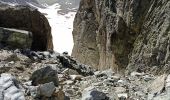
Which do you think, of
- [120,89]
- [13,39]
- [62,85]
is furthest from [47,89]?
[13,39]

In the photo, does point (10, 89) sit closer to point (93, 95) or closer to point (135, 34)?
point (93, 95)

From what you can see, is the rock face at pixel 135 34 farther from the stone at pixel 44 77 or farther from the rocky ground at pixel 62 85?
the stone at pixel 44 77

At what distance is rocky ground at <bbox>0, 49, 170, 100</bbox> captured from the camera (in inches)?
253

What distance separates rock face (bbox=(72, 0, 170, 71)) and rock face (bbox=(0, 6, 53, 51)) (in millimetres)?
2715

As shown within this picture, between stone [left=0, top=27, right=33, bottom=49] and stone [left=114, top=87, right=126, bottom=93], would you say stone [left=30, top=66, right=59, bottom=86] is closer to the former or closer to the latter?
stone [left=114, top=87, right=126, bottom=93]

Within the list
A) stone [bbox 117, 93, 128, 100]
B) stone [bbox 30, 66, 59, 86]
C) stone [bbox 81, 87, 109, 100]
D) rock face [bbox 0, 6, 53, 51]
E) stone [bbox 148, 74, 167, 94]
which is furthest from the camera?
rock face [bbox 0, 6, 53, 51]

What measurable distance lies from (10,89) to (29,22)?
8.21 m

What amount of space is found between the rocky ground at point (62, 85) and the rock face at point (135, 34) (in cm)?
258

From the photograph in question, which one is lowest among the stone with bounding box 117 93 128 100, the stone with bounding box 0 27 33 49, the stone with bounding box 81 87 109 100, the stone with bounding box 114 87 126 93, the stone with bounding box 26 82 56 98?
the stone with bounding box 117 93 128 100

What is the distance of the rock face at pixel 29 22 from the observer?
1370 centimetres

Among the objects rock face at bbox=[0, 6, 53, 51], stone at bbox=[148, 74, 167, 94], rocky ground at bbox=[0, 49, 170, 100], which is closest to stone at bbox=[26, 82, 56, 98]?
rocky ground at bbox=[0, 49, 170, 100]

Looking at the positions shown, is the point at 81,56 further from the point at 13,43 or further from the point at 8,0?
the point at 8,0

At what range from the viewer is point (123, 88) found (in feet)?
26.2

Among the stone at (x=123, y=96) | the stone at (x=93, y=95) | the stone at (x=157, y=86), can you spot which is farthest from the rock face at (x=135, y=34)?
the stone at (x=93, y=95)
